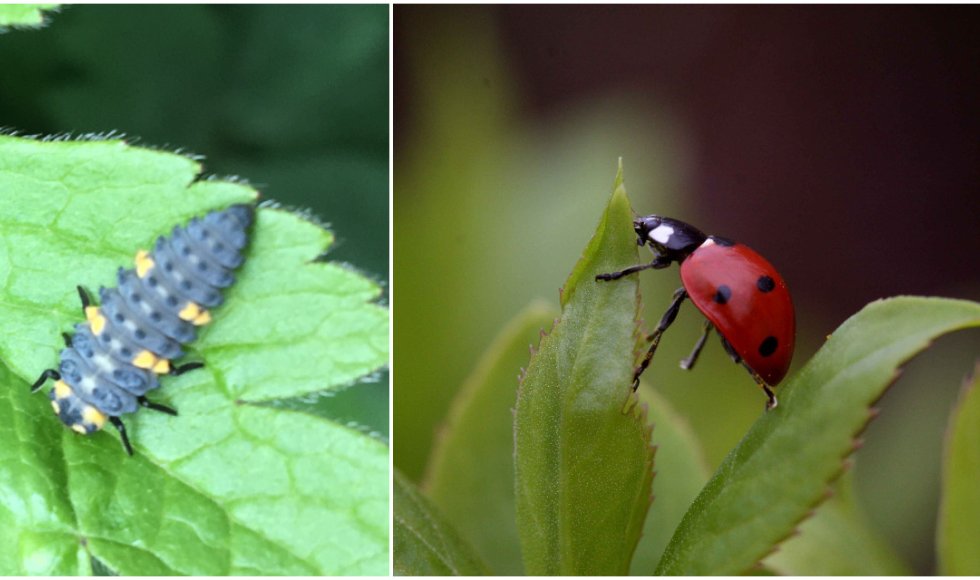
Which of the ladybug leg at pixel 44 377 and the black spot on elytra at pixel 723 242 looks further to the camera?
the ladybug leg at pixel 44 377

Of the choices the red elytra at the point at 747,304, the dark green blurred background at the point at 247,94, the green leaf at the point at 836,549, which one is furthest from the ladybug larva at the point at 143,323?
the green leaf at the point at 836,549

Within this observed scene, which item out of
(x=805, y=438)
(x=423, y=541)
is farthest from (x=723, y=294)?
(x=423, y=541)

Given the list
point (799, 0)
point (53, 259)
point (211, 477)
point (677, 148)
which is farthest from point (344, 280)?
point (799, 0)

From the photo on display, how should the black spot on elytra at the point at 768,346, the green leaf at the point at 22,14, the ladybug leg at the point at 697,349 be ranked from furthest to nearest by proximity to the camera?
the green leaf at the point at 22,14
the ladybug leg at the point at 697,349
the black spot on elytra at the point at 768,346

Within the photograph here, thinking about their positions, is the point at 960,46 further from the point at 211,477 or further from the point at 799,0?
the point at 211,477

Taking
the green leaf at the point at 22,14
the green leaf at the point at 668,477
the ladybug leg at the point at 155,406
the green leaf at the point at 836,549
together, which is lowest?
the green leaf at the point at 836,549

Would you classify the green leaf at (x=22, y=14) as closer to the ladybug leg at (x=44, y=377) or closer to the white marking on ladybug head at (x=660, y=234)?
the ladybug leg at (x=44, y=377)

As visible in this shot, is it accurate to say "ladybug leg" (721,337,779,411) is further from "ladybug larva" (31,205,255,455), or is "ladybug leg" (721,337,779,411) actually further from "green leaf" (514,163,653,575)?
"ladybug larva" (31,205,255,455)
